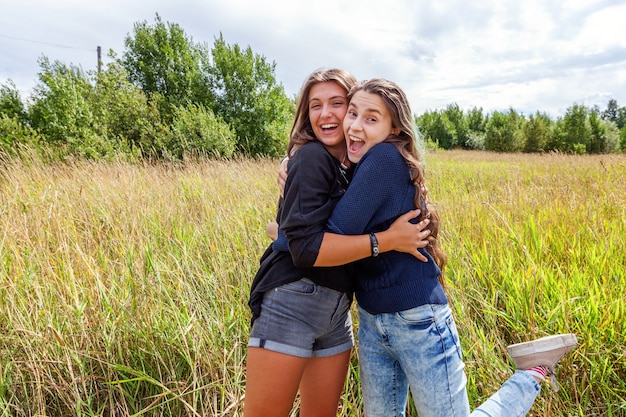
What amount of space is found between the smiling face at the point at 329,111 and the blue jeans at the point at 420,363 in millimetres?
692

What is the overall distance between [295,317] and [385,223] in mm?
450

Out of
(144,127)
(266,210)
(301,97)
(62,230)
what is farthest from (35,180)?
(144,127)

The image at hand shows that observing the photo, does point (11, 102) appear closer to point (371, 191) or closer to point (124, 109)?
point (124, 109)

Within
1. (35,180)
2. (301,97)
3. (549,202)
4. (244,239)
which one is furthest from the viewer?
(35,180)

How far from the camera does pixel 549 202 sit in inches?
137

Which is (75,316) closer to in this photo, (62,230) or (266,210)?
(62,230)

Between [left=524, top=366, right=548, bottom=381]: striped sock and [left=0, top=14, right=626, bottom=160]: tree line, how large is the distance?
852 cm

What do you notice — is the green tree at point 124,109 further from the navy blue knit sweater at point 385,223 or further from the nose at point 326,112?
the navy blue knit sweater at point 385,223

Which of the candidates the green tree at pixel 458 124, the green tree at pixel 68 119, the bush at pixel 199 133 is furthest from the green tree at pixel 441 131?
the green tree at pixel 68 119

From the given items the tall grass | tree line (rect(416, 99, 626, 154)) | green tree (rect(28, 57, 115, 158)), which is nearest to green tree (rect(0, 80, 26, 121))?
green tree (rect(28, 57, 115, 158))

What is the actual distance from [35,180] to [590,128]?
124ft

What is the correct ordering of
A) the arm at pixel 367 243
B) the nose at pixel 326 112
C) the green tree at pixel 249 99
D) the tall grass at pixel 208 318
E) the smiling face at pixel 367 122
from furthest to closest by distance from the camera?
the green tree at pixel 249 99
the tall grass at pixel 208 318
the nose at pixel 326 112
the smiling face at pixel 367 122
the arm at pixel 367 243

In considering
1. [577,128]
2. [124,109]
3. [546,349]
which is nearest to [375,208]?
Result: [546,349]

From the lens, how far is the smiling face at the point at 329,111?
4.68 ft
